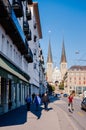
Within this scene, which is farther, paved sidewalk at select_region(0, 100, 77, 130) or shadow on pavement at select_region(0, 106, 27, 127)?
shadow on pavement at select_region(0, 106, 27, 127)

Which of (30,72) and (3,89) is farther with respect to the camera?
(30,72)

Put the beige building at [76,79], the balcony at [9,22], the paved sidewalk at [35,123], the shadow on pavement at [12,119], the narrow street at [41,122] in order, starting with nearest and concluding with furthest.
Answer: the paved sidewalk at [35,123], the narrow street at [41,122], the shadow on pavement at [12,119], the balcony at [9,22], the beige building at [76,79]

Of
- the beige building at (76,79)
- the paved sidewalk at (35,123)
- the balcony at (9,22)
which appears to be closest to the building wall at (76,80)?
the beige building at (76,79)

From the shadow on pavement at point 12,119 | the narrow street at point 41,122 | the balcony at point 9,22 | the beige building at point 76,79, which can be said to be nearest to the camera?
the narrow street at point 41,122

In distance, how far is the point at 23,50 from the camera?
135ft

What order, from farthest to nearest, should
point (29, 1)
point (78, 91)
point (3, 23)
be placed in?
point (78, 91) → point (29, 1) → point (3, 23)

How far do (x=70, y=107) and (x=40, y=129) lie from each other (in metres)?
19.0

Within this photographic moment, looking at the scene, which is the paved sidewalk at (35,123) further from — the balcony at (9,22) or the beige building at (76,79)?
the beige building at (76,79)

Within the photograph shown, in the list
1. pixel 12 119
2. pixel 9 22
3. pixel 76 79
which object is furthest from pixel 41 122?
pixel 76 79

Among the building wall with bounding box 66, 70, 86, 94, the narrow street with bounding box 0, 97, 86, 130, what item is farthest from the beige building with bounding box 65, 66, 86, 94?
the narrow street with bounding box 0, 97, 86, 130

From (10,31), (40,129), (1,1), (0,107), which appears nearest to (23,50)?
(10,31)

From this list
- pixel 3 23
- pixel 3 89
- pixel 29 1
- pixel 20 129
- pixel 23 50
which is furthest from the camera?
pixel 29 1

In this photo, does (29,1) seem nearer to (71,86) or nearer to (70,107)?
(70,107)

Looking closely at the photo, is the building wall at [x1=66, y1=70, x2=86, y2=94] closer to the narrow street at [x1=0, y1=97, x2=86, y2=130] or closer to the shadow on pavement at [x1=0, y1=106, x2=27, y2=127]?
the narrow street at [x1=0, y1=97, x2=86, y2=130]
